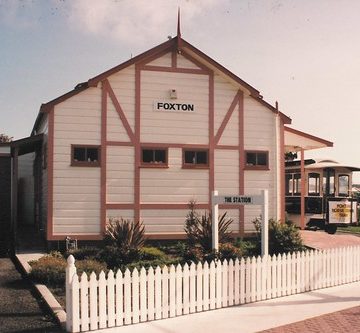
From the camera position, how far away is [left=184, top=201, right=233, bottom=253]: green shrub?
13930 millimetres

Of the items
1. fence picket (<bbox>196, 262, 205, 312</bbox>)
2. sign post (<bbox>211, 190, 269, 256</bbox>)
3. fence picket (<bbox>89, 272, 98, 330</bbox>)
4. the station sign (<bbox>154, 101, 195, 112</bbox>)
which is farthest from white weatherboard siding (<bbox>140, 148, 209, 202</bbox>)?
fence picket (<bbox>89, 272, 98, 330</bbox>)

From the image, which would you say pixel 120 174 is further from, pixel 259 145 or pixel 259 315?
pixel 259 315

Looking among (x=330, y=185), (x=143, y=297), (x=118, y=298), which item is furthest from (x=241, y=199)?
(x=330, y=185)

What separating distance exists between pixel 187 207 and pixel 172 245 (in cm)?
141

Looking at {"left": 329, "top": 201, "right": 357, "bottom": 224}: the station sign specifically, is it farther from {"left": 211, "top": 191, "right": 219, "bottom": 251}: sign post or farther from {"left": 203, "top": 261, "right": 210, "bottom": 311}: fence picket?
{"left": 203, "top": 261, "right": 210, "bottom": 311}: fence picket

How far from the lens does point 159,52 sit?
16.2 meters

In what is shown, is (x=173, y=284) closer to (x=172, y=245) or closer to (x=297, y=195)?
(x=172, y=245)

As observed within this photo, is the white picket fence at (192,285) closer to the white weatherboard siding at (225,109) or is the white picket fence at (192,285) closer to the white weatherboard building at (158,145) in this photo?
the white weatherboard building at (158,145)

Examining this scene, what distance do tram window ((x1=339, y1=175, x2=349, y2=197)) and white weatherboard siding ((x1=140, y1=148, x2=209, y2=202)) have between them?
7.47 meters

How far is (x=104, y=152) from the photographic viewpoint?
51.3ft

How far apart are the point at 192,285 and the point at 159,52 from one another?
9.80 metres

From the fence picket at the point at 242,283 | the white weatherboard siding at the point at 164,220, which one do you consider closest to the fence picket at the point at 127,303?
the fence picket at the point at 242,283

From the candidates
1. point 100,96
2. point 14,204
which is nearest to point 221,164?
point 100,96

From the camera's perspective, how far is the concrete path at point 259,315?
24.9 ft
